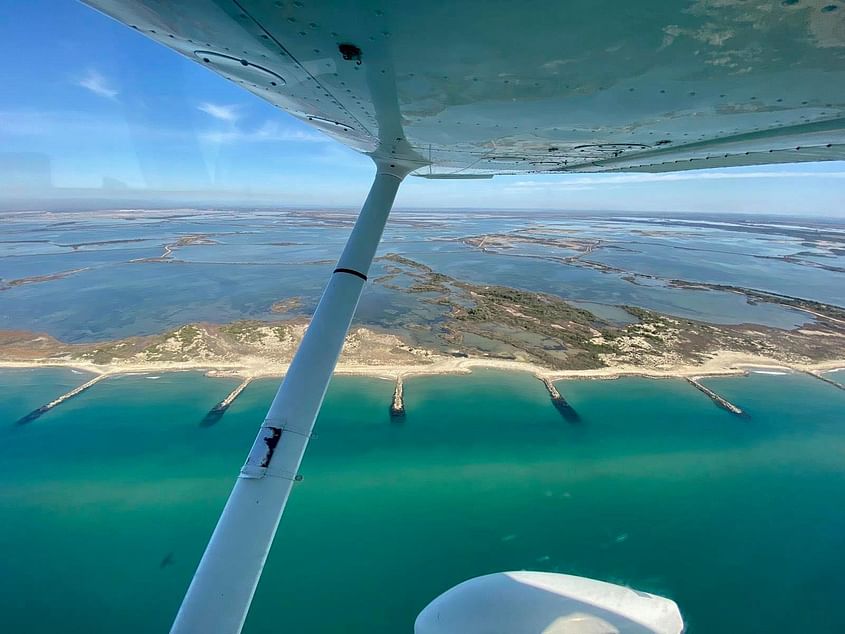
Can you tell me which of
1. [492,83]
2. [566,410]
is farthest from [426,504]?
[492,83]

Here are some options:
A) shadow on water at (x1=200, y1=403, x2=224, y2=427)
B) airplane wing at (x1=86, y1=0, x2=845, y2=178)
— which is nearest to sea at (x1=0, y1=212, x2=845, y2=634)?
shadow on water at (x1=200, y1=403, x2=224, y2=427)

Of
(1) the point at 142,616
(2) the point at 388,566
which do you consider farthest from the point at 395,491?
(1) the point at 142,616

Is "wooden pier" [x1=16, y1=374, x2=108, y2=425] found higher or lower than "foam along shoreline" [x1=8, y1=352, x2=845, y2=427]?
lower

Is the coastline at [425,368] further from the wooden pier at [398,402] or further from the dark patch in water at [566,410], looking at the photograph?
the dark patch in water at [566,410]

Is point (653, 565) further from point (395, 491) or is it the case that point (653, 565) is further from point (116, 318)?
point (116, 318)

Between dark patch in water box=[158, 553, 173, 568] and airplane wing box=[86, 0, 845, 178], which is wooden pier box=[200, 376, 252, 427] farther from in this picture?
airplane wing box=[86, 0, 845, 178]

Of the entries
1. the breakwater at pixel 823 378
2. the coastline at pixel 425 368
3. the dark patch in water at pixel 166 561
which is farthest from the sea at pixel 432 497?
the coastline at pixel 425 368
